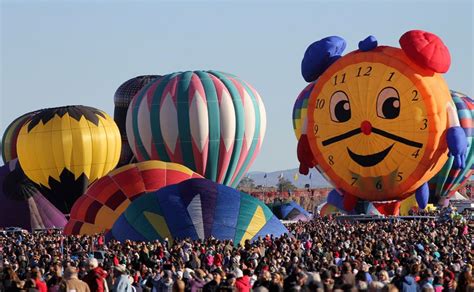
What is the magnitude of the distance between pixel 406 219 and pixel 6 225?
44.2ft

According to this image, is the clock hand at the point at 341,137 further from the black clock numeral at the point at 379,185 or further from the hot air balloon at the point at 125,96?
the hot air balloon at the point at 125,96

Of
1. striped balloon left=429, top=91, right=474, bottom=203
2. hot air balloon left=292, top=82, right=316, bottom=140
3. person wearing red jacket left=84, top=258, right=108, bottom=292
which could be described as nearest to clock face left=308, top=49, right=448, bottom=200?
hot air balloon left=292, top=82, right=316, bottom=140

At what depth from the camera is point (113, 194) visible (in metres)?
31.3

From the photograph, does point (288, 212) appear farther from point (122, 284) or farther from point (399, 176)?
point (122, 284)

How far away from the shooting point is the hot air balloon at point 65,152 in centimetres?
4616

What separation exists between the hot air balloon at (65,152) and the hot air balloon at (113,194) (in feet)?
45.6

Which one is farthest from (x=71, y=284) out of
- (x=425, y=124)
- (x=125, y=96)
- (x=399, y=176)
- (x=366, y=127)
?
(x=125, y=96)

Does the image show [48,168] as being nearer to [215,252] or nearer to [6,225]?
[6,225]

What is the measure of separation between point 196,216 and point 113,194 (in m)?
5.31

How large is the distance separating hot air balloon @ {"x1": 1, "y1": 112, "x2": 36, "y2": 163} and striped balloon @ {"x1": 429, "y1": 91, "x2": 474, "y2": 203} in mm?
16888

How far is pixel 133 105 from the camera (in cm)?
4541

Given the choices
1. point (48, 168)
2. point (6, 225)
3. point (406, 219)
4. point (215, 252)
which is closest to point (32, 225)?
point (6, 225)

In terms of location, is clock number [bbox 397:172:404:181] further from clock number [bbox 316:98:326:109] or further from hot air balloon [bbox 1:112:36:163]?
hot air balloon [bbox 1:112:36:163]

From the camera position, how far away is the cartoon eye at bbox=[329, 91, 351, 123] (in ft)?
113
